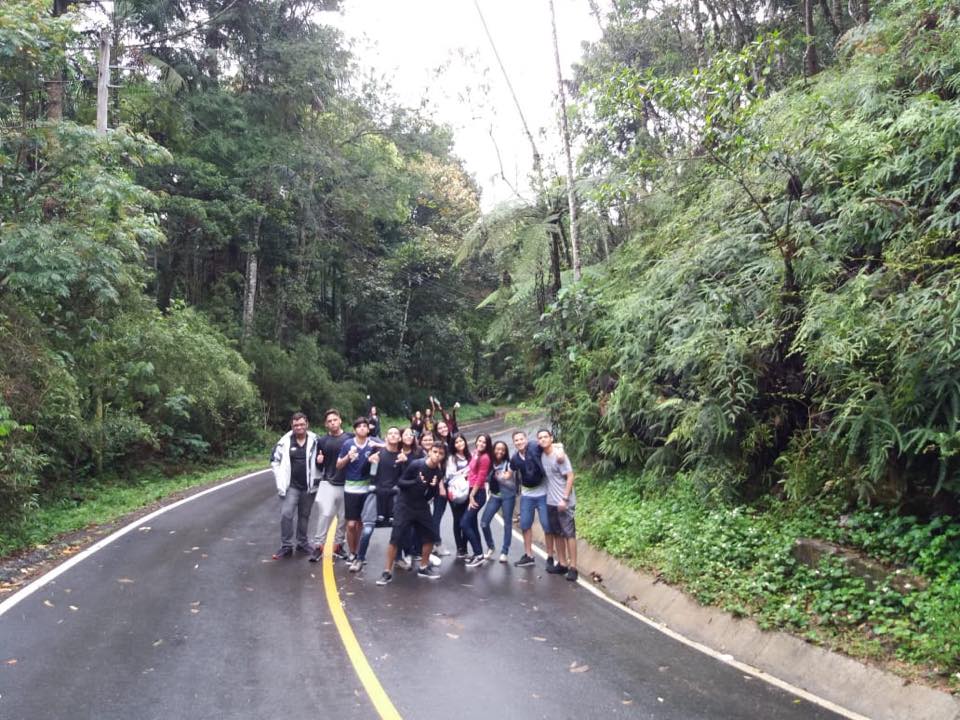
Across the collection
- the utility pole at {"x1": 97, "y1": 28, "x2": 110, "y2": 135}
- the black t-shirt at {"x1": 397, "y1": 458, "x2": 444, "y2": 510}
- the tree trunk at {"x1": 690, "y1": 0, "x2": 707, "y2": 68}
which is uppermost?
the tree trunk at {"x1": 690, "y1": 0, "x2": 707, "y2": 68}

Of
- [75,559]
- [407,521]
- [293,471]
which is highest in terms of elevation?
[293,471]

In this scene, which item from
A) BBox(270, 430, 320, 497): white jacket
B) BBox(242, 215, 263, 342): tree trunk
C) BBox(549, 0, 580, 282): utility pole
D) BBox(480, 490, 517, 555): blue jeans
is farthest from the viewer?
BBox(242, 215, 263, 342): tree trunk

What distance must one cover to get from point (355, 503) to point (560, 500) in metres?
2.58

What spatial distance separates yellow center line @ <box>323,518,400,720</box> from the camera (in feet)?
16.8

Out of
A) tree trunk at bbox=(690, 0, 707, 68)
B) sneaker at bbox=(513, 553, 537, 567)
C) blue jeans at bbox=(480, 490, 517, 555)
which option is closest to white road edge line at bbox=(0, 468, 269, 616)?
blue jeans at bbox=(480, 490, 517, 555)

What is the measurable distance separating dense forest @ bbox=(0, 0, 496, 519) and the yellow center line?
5087 millimetres

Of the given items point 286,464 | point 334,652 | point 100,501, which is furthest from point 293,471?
point 100,501

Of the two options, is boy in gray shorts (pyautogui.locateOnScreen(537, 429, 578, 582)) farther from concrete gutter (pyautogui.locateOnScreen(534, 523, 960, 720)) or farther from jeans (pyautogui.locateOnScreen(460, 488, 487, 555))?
jeans (pyautogui.locateOnScreen(460, 488, 487, 555))

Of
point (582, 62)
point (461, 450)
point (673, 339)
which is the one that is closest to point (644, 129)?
point (582, 62)

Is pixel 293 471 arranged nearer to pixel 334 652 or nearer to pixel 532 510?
pixel 532 510

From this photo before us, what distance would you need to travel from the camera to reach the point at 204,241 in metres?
28.1

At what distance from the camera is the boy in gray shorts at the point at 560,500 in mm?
9234

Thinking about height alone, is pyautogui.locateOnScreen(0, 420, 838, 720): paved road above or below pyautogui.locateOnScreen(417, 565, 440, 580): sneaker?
above

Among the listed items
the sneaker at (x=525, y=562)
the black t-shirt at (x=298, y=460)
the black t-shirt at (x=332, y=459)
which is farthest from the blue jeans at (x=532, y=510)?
the black t-shirt at (x=298, y=460)
